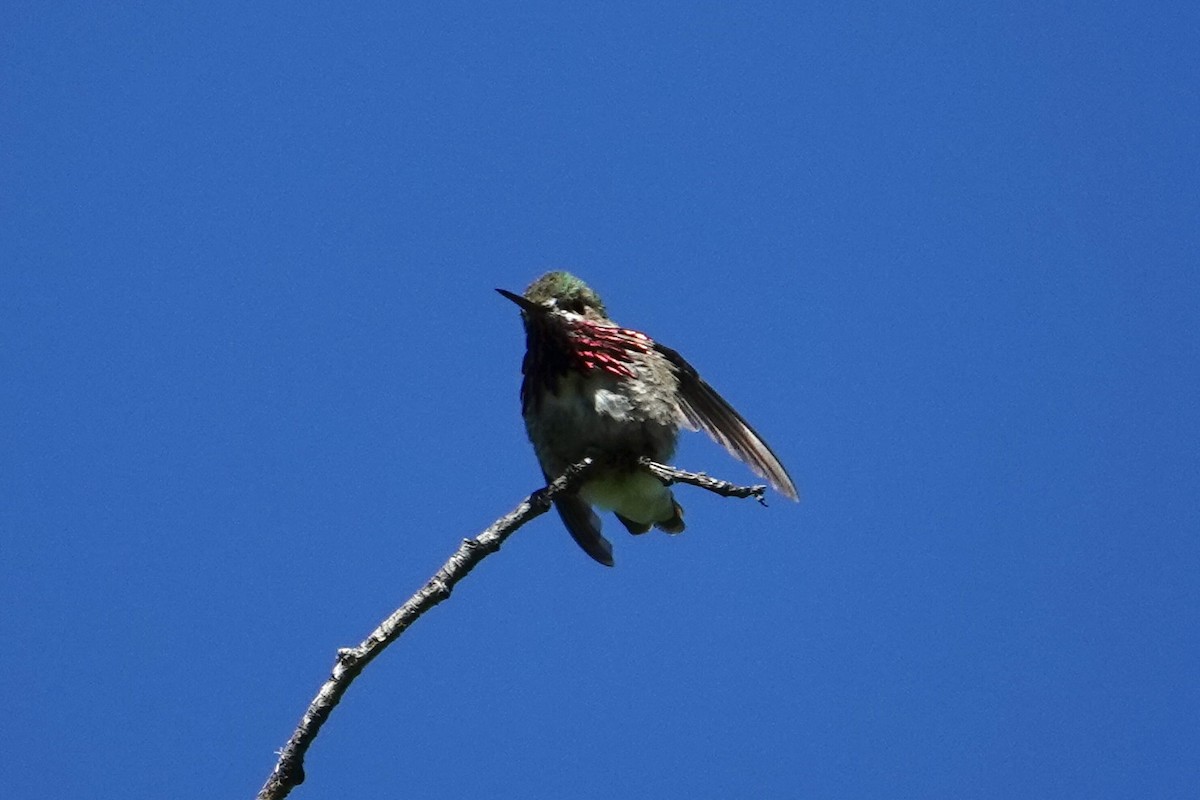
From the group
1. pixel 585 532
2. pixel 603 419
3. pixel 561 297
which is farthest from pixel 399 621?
pixel 585 532

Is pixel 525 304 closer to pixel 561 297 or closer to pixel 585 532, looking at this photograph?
pixel 561 297

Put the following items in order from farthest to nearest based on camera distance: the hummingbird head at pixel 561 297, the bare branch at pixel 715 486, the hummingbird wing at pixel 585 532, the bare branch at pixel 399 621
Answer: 1. the hummingbird wing at pixel 585 532
2. the hummingbird head at pixel 561 297
3. the bare branch at pixel 715 486
4. the bare branch at pixel 399 621

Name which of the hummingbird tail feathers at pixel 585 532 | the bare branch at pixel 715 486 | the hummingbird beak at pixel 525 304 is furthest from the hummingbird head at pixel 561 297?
the bare branch at pixel 715 486

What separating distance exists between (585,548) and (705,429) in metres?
0.88

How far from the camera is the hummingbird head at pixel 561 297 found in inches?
266

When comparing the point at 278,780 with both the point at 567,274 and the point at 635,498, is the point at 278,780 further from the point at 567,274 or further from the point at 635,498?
the point at 567,274

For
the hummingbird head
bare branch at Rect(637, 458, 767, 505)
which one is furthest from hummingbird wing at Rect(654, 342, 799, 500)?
bare branch at Rect(637, 458, 767, 505)

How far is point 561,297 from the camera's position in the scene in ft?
22.4

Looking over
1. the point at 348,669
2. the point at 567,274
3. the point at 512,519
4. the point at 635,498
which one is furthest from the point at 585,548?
the point at 348,669

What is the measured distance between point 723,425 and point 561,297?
3.73 feet

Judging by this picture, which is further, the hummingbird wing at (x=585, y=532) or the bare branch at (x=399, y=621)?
the hummingbird wing at (x=585, y=532)

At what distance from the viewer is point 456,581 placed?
144 inches

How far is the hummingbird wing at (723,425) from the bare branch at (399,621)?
2.51 m

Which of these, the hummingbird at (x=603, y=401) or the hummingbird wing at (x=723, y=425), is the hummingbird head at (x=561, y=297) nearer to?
the hummingbird at (x=603, y=401)
